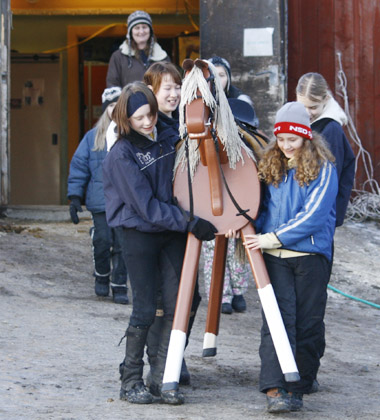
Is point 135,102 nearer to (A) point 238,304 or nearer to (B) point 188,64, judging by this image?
(B) point 188,64

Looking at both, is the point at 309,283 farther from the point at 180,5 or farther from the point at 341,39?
the point at 180,5

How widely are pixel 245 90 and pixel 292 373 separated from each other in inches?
210

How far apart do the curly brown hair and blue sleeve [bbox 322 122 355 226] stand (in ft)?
2.14

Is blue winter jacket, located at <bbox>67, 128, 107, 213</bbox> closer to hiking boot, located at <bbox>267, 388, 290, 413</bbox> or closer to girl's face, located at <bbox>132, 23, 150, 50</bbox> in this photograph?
girl's face, located at <bbox>132, 23, 150, 50</bbox>

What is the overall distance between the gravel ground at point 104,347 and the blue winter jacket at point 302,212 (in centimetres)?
79

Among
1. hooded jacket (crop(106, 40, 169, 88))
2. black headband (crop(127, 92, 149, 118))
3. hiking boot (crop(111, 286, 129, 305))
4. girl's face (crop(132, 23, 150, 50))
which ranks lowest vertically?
hiking boot (crop(111, 286, 129, 305))

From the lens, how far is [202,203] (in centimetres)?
431

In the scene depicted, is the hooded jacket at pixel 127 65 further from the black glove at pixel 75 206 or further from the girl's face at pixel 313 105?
the girl's face at pixel 313 105

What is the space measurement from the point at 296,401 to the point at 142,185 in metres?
1.23

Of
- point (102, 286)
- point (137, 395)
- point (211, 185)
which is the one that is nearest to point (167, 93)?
point (211, 185)

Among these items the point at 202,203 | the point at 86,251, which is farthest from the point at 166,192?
the point at 86,251

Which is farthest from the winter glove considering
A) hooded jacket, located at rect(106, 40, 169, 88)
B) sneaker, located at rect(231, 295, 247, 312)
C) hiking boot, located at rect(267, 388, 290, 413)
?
hooded jacket, located at rect(106, 40, 169, 88)

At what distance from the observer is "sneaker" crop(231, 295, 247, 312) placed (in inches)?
264

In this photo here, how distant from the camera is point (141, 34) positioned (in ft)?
24.6
